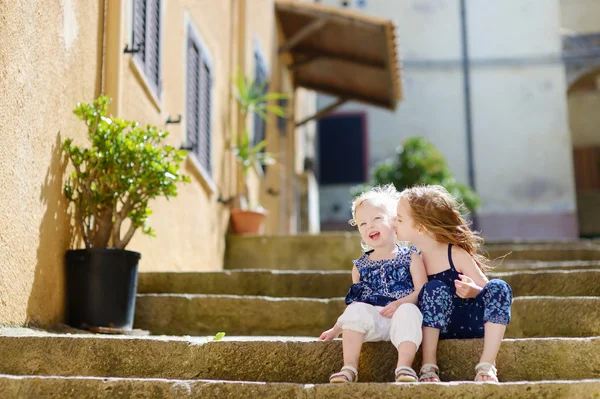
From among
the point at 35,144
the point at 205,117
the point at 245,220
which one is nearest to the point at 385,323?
the point at 35,144

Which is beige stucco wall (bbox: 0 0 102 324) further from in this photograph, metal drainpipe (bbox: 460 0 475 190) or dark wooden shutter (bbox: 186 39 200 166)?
metal drainpipe (bbox: 460 0 475 190)

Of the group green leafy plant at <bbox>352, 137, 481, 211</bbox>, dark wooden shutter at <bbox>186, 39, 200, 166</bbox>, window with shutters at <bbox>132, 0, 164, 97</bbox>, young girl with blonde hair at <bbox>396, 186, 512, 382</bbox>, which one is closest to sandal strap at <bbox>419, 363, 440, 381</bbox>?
young girl with blonde hair at <bbox>396, 186, 512, 382</bbox>

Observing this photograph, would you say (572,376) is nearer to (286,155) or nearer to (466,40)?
(286,155)

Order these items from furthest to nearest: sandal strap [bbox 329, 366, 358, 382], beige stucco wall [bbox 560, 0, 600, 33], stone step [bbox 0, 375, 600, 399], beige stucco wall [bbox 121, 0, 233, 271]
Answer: beige stucco wall [bbox 560, 0, 600, 33], beige stucco wall [bbox 121, 0, 233, 271], sandal strap [bbox 329, 366, 358, 382], stone step [bbox 0, 375, 600, 399]

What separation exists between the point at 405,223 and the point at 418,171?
11.4 metres

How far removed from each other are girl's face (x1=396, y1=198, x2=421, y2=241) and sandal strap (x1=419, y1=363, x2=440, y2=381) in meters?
0.63

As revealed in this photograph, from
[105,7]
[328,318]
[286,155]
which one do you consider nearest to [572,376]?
[328,318]

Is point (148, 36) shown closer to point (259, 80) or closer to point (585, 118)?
point (259, 80)

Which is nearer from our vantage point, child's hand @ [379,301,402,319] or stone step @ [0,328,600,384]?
stone step @ [0,328,600,384]

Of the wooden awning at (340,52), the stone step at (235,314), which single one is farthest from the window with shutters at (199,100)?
the wooden awning at (340,52)

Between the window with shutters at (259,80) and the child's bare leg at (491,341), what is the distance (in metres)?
7.44

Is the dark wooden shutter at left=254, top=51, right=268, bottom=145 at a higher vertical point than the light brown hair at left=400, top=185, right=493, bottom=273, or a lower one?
higher

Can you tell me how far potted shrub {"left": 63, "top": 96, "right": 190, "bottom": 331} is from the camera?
4426 mm

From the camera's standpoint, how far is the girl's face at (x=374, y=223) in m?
3.71
